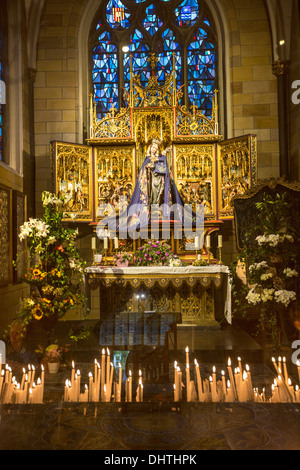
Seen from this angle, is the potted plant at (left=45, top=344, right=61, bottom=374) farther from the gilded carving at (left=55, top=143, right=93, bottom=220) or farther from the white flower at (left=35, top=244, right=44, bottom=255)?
the gilded carving at (left=55, top=143, right=93, bottom=220)

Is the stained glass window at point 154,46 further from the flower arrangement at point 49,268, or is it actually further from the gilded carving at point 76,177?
the flower arrangement at point 49,268

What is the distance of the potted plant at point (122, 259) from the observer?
8.40 meters

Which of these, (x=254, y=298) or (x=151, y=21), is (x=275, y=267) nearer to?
(x=254, y=298)

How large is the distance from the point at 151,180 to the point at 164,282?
2.55 metres

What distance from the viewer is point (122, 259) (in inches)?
333

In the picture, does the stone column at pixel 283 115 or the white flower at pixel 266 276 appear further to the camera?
the stone column at pixel 283 115

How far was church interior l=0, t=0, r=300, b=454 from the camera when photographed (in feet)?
20.7

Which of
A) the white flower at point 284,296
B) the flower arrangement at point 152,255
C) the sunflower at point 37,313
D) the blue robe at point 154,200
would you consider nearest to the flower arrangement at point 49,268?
the sunflower at point 37,313

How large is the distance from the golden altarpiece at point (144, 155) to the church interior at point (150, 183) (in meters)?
0.03

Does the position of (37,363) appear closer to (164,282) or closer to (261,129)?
(164,282)

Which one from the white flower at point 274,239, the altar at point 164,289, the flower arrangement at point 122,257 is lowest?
the altar at point 164,289

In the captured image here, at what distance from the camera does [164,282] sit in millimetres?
8039

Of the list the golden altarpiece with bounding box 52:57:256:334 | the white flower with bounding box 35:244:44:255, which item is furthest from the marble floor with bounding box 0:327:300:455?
the golden altarpiece with bounding box 52:57:256:334

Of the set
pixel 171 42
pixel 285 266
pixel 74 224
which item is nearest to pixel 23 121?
pixel 74 224
